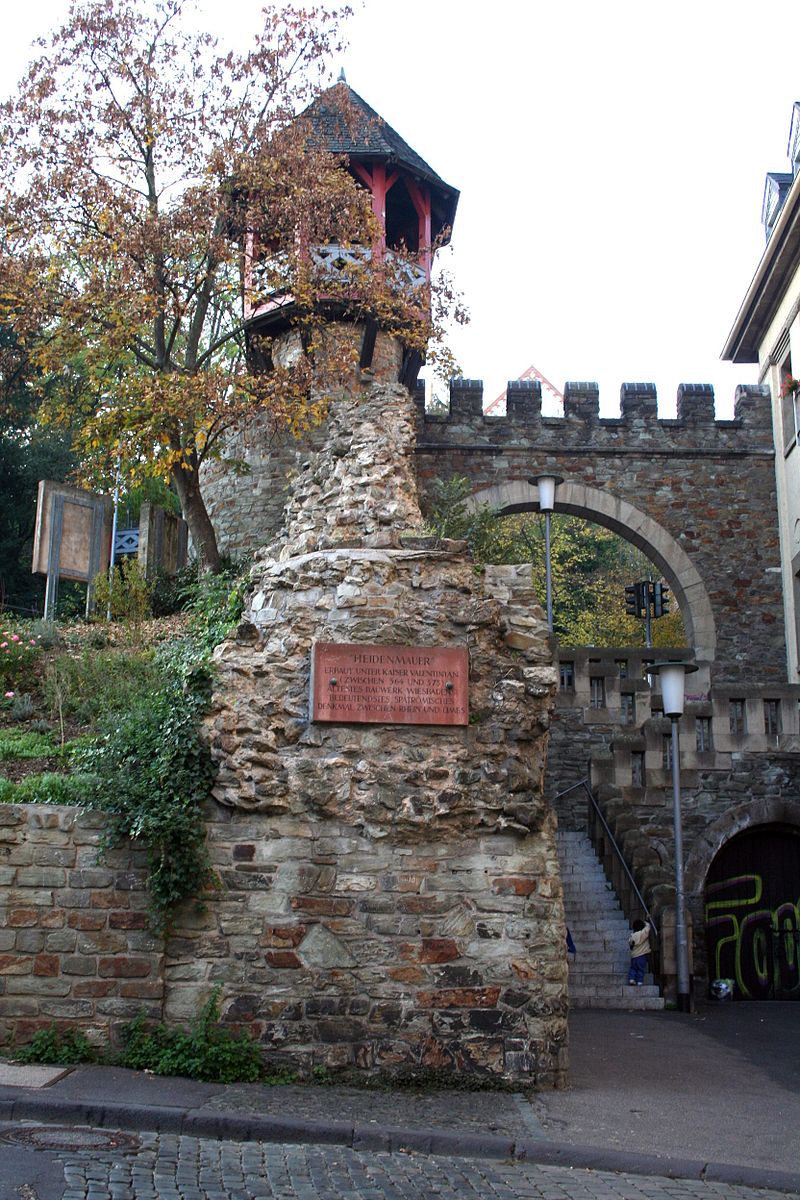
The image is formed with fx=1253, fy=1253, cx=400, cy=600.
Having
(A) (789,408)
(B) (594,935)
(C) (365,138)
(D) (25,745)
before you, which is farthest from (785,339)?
(D) (25,745)

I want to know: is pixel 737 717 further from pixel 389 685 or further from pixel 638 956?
pixel 389 685

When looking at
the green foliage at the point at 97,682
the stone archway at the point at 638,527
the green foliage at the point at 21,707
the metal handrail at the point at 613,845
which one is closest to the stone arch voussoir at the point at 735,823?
the metal handrail at the point at 613,845

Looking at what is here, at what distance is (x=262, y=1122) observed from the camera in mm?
6695

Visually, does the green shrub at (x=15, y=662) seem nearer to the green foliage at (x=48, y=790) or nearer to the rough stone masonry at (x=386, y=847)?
the green foliage at (x=48, y=790)

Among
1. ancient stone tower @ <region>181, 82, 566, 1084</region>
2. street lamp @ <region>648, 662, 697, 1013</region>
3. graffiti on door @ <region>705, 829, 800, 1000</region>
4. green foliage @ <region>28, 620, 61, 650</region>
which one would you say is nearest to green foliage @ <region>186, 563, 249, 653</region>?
ancient stone tower @ <region>181, 82, 566, 1084</region>

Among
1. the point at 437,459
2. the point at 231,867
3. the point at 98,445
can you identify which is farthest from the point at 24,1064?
the point at 437,459

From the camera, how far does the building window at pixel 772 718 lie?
16391 mm

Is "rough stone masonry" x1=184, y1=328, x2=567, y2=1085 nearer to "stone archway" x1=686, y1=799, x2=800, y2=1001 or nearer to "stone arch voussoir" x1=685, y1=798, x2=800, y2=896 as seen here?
"stone arch voussoir" x1=685, y1=798, x2=800, y2=896

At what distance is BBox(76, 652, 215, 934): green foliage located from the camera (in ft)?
26.0

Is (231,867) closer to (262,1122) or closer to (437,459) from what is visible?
(262,1122)

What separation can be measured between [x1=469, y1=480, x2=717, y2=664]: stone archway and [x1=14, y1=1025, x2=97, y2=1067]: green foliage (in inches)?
568

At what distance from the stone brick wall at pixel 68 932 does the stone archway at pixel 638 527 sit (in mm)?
13864

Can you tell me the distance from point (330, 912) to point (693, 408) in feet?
53.0

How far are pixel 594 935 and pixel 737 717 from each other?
12.6ft
